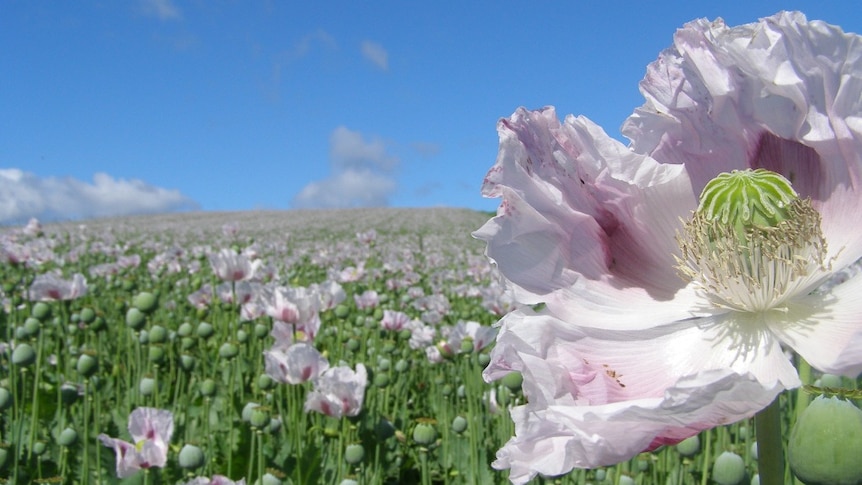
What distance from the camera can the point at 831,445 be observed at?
2.47ft

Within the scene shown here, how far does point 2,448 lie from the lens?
1936mm

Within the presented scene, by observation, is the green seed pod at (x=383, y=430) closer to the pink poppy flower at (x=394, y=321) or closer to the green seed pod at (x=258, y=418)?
the green seed pod at (x=258, y=418)

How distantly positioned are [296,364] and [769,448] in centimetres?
198

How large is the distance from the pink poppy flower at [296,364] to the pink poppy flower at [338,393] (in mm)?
108

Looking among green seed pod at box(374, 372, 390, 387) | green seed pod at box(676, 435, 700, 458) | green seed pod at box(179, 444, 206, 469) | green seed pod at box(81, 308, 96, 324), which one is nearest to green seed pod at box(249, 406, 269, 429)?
green seed pod at box(179, 444, 206, 469)

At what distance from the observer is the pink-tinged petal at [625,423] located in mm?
684

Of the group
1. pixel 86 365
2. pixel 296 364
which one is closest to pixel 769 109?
pixel 296 364

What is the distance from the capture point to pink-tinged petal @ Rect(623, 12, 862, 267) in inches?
35.6

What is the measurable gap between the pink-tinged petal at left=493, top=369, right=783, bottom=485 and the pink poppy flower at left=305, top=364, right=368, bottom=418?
163 centimetres

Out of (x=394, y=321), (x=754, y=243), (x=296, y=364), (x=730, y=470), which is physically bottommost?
(x=730, y=470)

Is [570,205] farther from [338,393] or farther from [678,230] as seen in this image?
[338,393]

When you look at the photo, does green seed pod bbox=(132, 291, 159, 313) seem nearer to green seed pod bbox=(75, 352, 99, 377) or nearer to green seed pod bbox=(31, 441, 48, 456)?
green seed pod bbox=(75, 352, 99, 377)

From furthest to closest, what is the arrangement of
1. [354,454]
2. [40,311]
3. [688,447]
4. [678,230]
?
1. [40,311]
2. [354,454]
3. [688,447]
4. [678,230]

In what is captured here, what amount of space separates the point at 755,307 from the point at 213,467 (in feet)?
7.02
